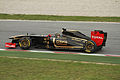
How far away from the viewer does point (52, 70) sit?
366 inches

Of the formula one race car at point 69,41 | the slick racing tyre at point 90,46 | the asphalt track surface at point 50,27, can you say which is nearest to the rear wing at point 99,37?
the formula one race car at point 69,41

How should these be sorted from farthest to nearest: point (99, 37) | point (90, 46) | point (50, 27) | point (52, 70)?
point (50, 27) < point (99, 37) < point (90, 46) < point (52, 70)

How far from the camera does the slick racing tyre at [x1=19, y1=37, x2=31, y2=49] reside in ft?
41.7

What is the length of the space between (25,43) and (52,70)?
12.8 feet

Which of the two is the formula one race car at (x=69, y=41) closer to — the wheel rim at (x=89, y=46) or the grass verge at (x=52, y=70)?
the wheel rim at (x=89, y=46)

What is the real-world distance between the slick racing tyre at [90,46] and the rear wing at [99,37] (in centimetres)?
39

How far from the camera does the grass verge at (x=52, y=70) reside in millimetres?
8445

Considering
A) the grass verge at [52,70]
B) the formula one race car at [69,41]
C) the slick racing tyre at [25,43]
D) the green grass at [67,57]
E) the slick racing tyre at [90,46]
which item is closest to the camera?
the grass verge at [52,70]

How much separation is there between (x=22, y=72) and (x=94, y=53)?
14.0 feet

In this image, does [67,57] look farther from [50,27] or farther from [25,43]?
[50,27]

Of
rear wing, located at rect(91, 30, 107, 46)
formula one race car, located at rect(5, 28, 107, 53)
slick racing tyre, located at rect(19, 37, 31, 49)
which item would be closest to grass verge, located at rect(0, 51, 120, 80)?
slick racing tyre, located at rect(19, 37, 31, 49)

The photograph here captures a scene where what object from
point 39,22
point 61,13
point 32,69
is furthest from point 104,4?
point 32,69

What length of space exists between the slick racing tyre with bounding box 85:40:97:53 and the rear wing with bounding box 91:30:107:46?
39cm

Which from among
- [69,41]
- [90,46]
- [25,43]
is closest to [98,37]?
[90,46]
